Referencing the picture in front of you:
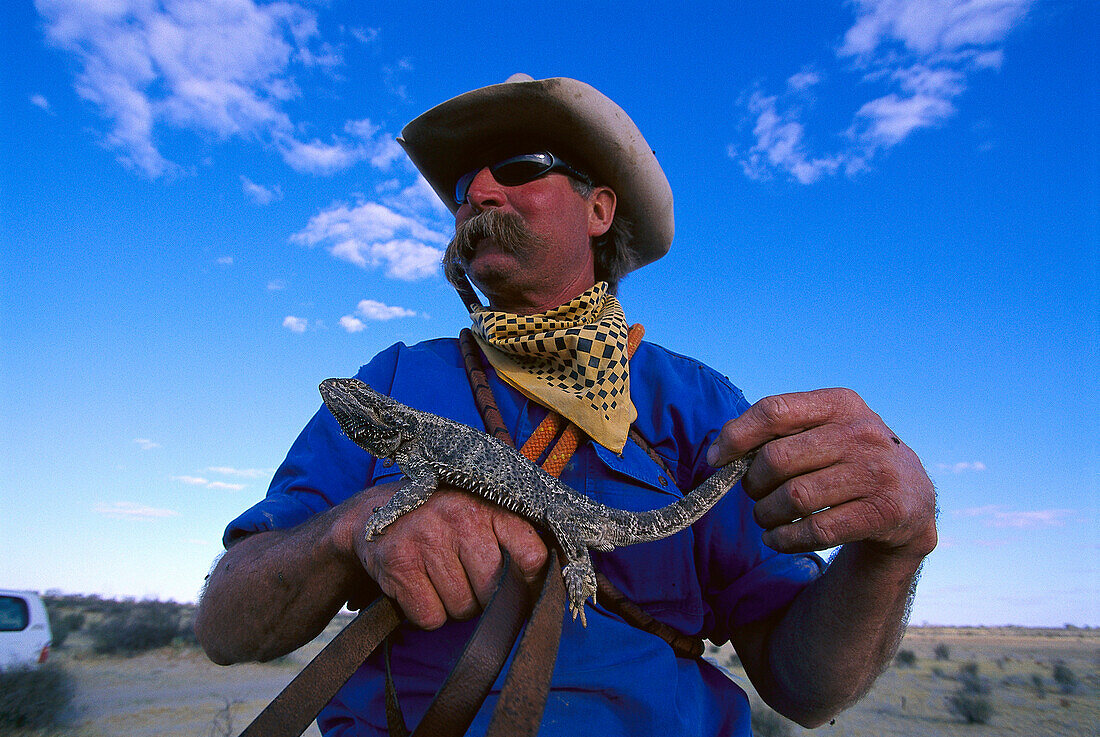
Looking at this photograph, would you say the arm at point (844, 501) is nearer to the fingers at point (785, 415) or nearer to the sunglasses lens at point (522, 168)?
the fingers at point (785, 415)

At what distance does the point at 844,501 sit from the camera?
2.11 metres

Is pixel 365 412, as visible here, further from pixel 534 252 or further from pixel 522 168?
pixel 522 168

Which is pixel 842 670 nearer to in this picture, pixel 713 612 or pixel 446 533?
pixel 713 612

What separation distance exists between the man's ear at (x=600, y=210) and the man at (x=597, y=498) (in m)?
0.19

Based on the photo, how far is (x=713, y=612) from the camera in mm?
3082

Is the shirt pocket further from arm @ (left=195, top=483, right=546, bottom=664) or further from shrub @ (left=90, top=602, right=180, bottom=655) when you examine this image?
shrub @ (left=90, top=602, right=180, bottom=655)

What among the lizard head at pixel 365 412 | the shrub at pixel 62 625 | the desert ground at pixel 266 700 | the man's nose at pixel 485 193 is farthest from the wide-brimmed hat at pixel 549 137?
the shrub at pixel 62 625

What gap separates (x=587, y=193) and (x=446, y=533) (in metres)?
2.85

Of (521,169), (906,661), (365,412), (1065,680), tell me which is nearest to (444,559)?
(365,412)

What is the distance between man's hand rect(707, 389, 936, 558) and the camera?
2.09 meters

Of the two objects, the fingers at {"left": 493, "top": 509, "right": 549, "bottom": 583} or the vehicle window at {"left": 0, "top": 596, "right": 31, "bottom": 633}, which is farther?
the vehicle window at {"left": 0, "top": 596, "right": 31, "bottom": 633}

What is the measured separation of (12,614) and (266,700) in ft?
16.7

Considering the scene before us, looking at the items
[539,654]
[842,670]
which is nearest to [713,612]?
[842,670]

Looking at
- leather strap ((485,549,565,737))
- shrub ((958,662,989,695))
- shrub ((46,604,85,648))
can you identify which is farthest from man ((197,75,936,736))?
shrub ((46,604,85,648))
